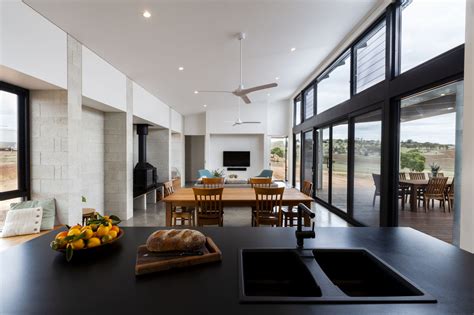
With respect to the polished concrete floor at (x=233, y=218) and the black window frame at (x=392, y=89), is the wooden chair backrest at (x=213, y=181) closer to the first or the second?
the polished concrete floor at (x=233, y=218)

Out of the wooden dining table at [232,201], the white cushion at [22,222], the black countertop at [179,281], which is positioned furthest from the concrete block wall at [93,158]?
the black countertop at [179,281]

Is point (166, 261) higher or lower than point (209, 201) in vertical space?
higher

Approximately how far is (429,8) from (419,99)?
106cm


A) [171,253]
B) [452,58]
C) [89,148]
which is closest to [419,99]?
[452,58]

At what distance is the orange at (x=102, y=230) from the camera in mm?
1226

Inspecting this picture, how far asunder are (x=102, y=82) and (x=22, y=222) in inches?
95.2

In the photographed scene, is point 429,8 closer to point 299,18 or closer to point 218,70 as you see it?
point 299,18

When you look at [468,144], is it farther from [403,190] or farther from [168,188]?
[168,188]

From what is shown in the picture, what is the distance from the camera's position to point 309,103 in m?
7.63

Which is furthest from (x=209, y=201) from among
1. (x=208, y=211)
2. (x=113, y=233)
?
(x=113, y=233)

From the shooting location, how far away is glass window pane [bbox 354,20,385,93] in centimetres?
373

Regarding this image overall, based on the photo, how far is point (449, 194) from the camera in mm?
2582

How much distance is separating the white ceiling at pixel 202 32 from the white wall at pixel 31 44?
0.13m

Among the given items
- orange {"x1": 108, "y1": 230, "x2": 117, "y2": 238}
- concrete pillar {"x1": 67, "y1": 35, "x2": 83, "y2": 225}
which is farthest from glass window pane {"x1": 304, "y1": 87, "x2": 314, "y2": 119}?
orange {"x1": 108, "y1": 230, "x2": 117, "y2": 238}
